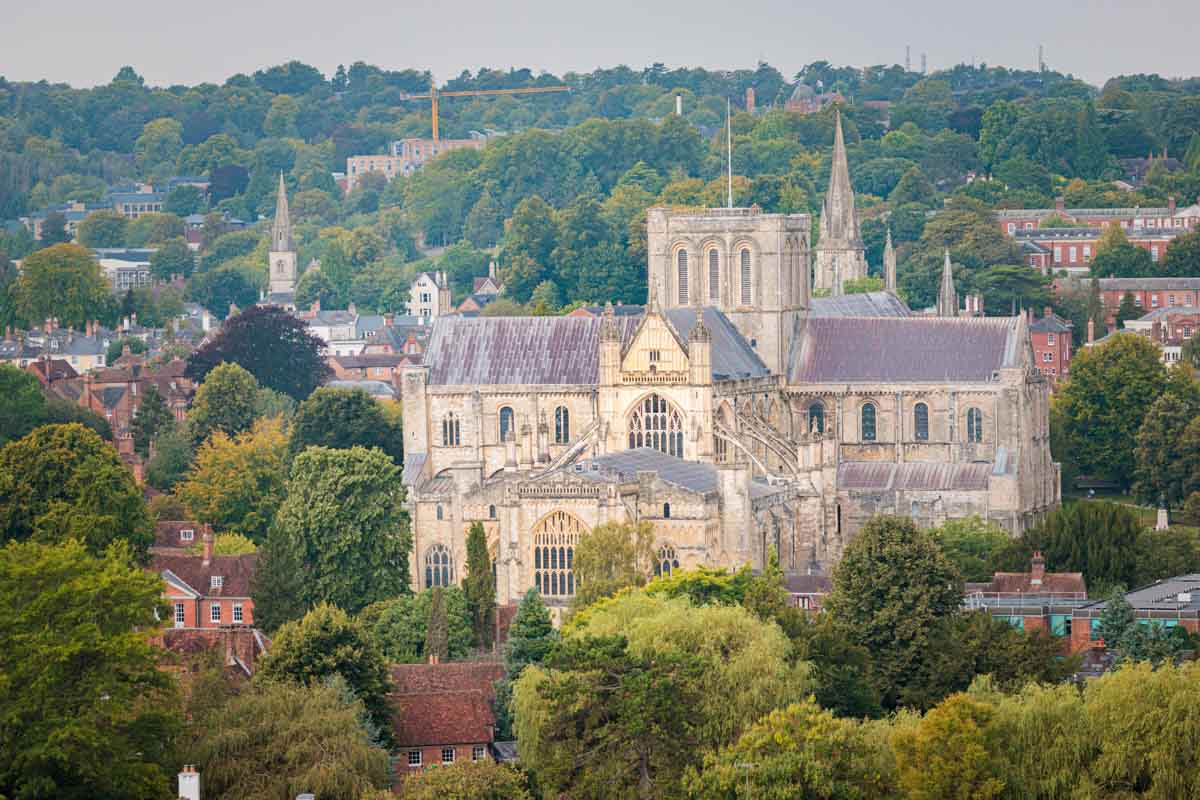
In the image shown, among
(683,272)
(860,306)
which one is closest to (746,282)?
(683,272)

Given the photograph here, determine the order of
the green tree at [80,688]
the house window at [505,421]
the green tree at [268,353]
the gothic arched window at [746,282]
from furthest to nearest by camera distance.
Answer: the green tree at [268,353] → the gothic arched window at [746,282] → the house window at [505,421] → the green tree at [80,688]

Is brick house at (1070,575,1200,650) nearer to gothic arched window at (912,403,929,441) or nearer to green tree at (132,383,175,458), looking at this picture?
gothic arched window at (912,403,929,441)

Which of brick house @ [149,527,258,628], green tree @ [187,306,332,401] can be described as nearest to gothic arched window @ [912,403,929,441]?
brick house @ [149,527,258,628]

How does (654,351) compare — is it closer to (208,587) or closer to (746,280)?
(746,280)

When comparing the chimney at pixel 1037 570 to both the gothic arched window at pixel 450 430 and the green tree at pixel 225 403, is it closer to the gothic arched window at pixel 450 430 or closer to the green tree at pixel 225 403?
the gothic arched window at pixel 450 430

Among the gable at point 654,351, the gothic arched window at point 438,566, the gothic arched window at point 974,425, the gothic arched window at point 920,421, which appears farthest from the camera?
the gothic arched window at point 920,421

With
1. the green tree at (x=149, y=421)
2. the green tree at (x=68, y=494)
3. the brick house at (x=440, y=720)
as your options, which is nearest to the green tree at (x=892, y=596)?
the brick house at (x=440, y=720)
